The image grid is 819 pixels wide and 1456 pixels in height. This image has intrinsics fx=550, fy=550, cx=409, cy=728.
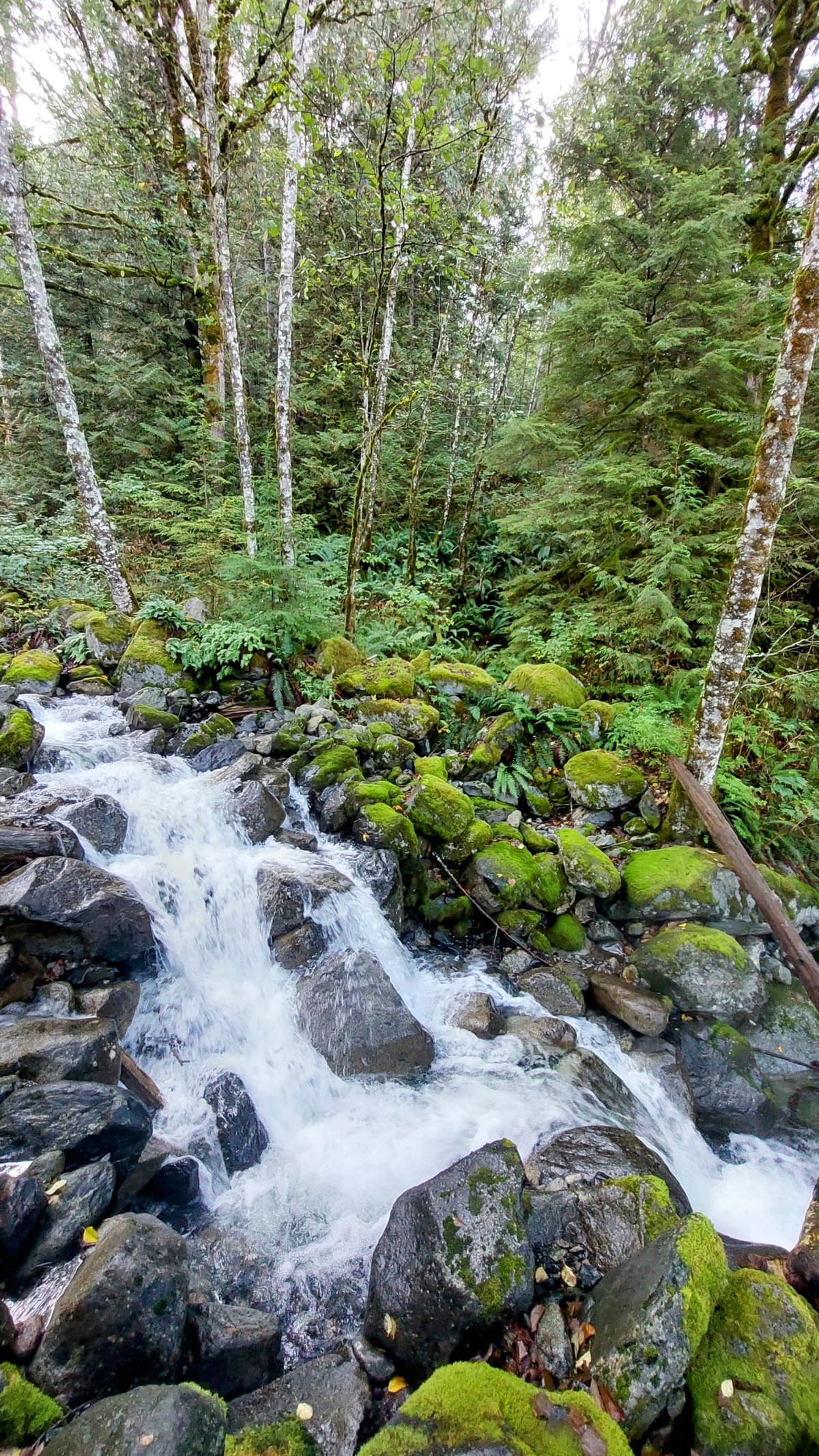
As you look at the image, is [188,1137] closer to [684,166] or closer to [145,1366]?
[145,1366]

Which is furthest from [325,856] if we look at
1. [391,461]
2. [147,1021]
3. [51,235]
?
[51,235]

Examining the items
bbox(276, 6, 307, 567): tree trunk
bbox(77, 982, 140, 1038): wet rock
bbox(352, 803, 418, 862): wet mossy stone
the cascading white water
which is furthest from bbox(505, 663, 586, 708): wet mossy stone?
bbox(77, 982, 140, 1038): wet rock

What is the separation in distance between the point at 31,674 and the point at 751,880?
9319mm

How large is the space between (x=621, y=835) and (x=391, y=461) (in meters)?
11.8

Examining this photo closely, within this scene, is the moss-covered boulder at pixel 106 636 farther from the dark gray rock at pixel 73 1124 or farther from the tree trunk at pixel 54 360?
the dark gray rock at pixel 73 1124

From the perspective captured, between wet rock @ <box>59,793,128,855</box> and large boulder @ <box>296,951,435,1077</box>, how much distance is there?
89.2 inches

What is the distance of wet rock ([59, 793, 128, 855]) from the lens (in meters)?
5.20

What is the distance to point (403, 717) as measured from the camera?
25.8 feet

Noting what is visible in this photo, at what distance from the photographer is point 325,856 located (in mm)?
5926

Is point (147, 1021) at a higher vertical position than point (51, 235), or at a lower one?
lower

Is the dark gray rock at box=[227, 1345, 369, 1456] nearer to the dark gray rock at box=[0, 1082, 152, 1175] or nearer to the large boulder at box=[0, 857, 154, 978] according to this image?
the dark gray rock at box=[0, 1082, 152, 1175]

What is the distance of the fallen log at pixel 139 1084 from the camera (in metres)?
3.73

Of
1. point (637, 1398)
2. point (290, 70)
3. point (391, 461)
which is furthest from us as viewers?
point (391, 461)

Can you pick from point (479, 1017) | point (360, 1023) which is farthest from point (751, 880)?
point (360, 1023)
